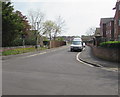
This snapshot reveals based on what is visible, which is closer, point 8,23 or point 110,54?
point 110,54

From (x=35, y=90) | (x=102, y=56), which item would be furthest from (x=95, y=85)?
(x=102, y=56)

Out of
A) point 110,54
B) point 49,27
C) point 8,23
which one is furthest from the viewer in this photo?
point 49,27

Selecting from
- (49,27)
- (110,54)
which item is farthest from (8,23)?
(49,27)

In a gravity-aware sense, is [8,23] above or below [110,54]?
above

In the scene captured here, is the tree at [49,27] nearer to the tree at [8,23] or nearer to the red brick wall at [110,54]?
the tree at [8,23]

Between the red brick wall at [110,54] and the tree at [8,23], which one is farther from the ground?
the tree at [8,23]

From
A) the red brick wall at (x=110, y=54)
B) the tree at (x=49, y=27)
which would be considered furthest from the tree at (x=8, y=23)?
the tree at (x=49, y=27)

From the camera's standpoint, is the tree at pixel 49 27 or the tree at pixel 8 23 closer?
the tree at pixel 8 23

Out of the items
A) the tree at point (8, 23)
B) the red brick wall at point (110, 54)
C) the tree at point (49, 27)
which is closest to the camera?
the red brick wall at point (110, 54)

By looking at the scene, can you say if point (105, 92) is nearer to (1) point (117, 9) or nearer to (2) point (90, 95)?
(2) point (90, 95)

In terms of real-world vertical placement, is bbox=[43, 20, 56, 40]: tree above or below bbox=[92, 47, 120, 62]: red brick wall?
above

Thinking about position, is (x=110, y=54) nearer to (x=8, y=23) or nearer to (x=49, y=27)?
(x=8, y=23)

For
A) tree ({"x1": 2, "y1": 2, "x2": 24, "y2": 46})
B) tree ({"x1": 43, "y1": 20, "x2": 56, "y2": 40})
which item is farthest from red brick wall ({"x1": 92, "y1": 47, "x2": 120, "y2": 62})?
tree ({"x1": 43, "y1": 20, "x2": 56, "y2": 40})

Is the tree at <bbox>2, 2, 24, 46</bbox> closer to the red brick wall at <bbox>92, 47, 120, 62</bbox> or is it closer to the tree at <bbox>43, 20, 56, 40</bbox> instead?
the red brick wall at <bbox>92, 47, 120, 62</bbox>
